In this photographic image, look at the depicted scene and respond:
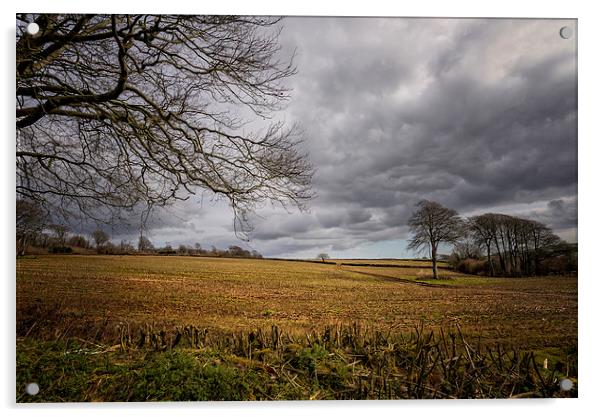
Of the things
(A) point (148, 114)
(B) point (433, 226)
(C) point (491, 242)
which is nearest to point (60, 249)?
(A) point (148, 114)

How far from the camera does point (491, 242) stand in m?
4.69

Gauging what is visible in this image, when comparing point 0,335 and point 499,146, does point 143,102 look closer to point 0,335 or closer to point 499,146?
point 0,335

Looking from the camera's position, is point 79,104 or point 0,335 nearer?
point 0,335

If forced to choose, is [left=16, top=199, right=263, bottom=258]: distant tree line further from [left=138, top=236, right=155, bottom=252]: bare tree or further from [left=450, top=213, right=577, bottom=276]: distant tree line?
[left=450, top=213, right=577, bottom=276]: distant tree line

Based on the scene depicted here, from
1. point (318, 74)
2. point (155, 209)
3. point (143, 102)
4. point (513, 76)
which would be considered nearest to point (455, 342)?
point (513, 76)

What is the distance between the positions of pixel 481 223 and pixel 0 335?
16.7 ft

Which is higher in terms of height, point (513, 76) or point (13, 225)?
point (513, 76)

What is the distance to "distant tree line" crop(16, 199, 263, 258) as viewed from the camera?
443 centimetres

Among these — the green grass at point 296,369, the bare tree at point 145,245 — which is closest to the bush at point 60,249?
the bare tree at point 145,245

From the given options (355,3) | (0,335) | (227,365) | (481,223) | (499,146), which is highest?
(355,3)

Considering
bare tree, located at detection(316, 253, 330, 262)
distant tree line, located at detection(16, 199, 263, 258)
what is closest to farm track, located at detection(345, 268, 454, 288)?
bare tree, located at detection(316, 253, 330, 262)

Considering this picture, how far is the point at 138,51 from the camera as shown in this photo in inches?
182

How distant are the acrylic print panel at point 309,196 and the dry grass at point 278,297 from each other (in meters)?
0.02
